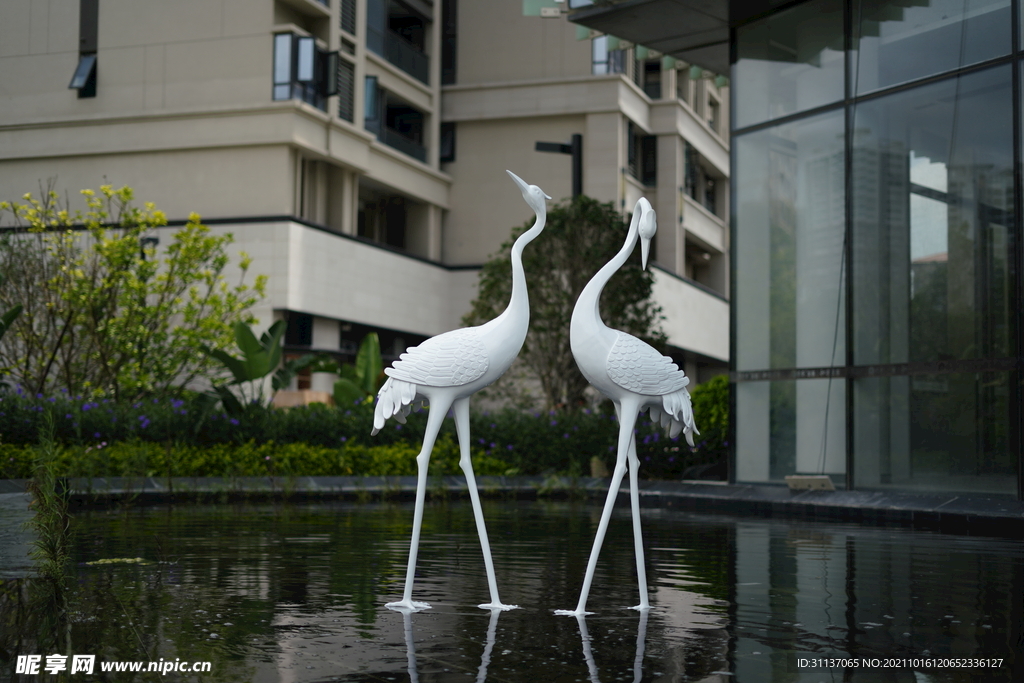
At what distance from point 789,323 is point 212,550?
9519mm

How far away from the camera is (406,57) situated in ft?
108

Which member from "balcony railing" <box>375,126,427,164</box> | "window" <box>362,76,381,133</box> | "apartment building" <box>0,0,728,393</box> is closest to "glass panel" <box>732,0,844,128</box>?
"apartment building" <box>0,0,728,393</box>

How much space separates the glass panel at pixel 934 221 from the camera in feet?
42.6

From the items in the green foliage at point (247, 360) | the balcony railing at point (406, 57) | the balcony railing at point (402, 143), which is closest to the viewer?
the green foliage at point (247, 360)

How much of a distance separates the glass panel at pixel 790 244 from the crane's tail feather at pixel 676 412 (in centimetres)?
907

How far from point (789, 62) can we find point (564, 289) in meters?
6.19

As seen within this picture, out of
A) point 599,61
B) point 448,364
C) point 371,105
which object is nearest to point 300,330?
point 371,105

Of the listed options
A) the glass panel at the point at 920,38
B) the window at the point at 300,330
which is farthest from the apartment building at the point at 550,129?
the glass panel at the point at 920,38

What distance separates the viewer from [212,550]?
861 centimetres

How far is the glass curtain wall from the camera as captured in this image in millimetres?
13031

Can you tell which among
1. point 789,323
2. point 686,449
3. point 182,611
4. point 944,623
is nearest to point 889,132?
point 789,323

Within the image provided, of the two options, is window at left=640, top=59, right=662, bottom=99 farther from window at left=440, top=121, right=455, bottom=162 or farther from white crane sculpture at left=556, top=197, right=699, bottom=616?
white crane sculpture at left=556, top=197, right=699, bottom=616

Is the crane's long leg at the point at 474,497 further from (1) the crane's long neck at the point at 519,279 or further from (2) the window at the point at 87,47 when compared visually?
(2) the window at the point at 87,47

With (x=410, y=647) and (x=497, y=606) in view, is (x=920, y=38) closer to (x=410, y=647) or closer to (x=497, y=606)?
(x=497, y=606)
